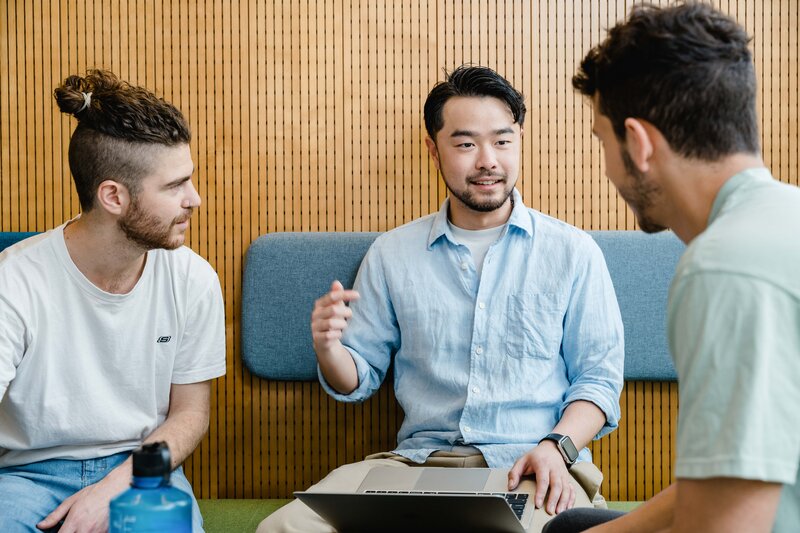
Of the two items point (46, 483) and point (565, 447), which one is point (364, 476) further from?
point (46, 483)

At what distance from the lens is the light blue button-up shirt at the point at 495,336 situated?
2068mm

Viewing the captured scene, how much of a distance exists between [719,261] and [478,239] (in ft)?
4.57

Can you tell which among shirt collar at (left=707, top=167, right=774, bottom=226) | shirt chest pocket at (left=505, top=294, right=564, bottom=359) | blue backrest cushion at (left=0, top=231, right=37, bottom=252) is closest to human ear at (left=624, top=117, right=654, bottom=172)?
shirt collar at (left=707, top=167, right=774, bottom=226)

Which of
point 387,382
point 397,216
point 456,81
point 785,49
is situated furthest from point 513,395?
point 785,49

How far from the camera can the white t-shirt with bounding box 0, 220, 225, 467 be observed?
1.85 metres

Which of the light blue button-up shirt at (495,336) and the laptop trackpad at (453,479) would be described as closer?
the laptop trackpad at (453,479)

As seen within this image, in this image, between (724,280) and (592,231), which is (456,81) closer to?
(592,231)

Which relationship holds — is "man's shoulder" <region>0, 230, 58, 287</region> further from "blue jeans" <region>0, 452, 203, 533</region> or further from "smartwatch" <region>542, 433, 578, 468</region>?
"smartwatch" <region>542, 433, 578, 468</region>

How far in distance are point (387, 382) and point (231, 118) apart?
93 cm

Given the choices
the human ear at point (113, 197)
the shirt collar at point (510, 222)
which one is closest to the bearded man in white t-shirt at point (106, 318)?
the human ear at point (113, 197)

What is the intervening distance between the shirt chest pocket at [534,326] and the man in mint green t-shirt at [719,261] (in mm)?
1022

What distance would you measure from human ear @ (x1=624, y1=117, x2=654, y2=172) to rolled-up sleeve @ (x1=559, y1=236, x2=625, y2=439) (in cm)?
104

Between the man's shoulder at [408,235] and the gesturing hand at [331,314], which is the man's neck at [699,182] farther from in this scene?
the man's shoulder at [408,235]

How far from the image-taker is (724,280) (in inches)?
33.0
